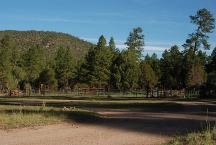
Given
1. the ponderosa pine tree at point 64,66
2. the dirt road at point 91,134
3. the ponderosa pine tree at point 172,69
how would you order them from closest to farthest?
1. the dirt road at point 91,134
2. the ponderosa pine tree at point 172,69
3. the ponderosa pine tree at point 64,66

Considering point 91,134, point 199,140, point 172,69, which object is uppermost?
point 172,69

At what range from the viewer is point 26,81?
110 m

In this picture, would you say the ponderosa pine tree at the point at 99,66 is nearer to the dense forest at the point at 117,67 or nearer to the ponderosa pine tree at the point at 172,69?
the dense forest at the point at 117,67

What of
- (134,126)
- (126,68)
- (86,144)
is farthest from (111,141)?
(126,68)

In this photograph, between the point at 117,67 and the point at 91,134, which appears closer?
the point at 91,134

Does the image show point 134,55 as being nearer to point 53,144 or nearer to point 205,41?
point 205,41

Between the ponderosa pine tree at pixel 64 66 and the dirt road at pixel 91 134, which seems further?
the ponderosa pine tree at pixel 64 66

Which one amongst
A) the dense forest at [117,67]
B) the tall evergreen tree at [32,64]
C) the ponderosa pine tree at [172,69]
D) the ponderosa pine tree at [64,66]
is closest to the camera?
the dense forest at [117,67]

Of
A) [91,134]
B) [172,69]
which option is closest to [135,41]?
[172,69]

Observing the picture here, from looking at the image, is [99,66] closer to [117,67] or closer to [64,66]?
[117,67]

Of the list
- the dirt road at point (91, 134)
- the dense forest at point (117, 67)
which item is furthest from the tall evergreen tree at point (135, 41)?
the dirt road at point (91, 134)

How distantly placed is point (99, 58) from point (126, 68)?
5.87 m

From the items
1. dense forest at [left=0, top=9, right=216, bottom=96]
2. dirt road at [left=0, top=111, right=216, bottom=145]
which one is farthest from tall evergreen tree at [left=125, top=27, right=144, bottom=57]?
dirt road at [left=0, top=111, right=216, bottom=145]

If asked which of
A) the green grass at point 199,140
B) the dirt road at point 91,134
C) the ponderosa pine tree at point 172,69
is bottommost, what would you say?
the dirt road at point 91,134
